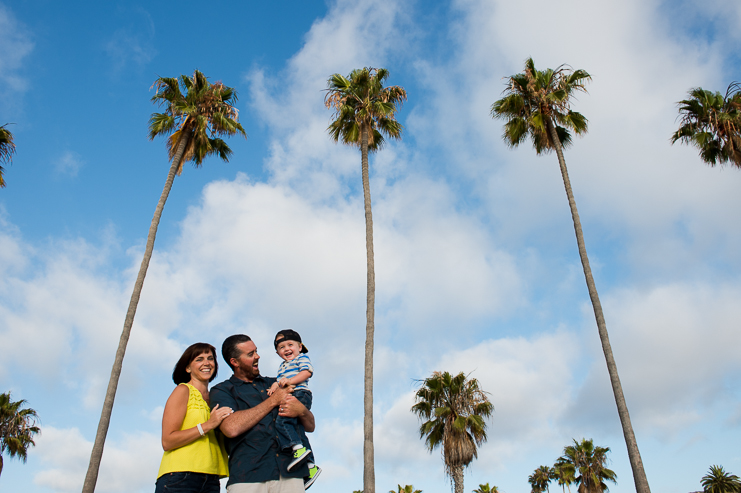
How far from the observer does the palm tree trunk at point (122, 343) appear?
11.2 m

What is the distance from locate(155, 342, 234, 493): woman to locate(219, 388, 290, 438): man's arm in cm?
5

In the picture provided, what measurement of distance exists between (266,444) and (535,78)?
1814cm

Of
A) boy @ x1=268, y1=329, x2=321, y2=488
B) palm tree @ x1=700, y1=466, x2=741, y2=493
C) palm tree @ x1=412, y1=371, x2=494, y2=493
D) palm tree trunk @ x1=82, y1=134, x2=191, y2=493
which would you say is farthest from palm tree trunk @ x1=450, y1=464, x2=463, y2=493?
palm tree @ x1=700, y1=466, x2=741, y2=493

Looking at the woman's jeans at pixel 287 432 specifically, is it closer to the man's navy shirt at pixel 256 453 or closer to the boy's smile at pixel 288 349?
the man's navy shirt at pixel 256 453

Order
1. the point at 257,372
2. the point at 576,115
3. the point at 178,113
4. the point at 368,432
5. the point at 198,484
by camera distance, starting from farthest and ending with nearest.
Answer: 1. the point at 576,115
2. the point at 178,113
3. the point at 368,432
4. the point at 257,372
5. the point at 198,484

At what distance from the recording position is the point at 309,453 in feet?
11.2

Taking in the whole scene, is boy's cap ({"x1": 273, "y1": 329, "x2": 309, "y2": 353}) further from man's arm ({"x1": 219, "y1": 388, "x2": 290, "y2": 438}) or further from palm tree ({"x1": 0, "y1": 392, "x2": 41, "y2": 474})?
palm tree ({"x1": 0, "y1": 392, "x2": 41, "y2": 474})

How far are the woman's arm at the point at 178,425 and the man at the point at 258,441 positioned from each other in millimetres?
68

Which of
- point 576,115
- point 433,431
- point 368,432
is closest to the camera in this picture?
point 368,432

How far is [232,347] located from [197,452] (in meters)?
0.77

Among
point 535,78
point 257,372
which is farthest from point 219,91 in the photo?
point 257,372

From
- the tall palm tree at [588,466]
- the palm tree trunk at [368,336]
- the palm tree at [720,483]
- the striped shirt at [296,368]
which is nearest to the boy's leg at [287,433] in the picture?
the striped shirt at [296,368]

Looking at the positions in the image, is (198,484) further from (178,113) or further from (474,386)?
(474,386)

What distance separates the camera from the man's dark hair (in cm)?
374
